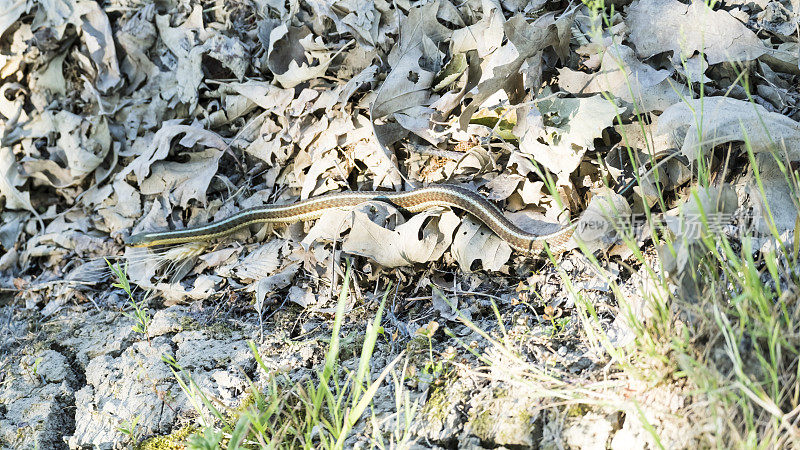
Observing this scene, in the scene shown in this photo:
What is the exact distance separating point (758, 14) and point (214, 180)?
4.03 metres

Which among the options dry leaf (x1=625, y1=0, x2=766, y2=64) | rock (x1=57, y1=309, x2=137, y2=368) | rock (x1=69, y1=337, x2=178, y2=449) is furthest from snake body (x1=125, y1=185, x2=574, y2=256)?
dry leaf (x1=625, y1=0, x2=766, y2=64)

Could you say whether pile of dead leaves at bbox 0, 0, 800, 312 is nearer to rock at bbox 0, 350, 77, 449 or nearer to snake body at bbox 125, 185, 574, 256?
snake body at bbox 125, 185, 574, 256

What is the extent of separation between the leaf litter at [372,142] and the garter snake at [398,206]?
0.09 m

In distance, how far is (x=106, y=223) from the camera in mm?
5180

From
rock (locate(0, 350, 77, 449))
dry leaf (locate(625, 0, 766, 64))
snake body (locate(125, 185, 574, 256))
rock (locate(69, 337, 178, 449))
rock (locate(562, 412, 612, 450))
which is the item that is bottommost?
rock (locate(0, 350, 77, 449))

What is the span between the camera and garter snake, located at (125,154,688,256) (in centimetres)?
359

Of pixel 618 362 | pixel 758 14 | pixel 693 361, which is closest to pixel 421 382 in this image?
pixel 618 362

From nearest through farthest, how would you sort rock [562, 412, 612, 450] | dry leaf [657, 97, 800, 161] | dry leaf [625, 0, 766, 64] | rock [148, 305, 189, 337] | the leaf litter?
rock [562, 412, 612, 450] → dry leaf [657, 97, 800, 161] → the leaf litter → dry leaf [625, 0, 766, 64] → rock [148, 305, 189, 337]

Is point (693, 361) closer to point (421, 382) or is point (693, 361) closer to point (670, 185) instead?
point (421, 382)

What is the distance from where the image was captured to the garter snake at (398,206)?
3586mm

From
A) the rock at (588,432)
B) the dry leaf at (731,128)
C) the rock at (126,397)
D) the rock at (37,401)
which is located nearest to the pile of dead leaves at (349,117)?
the dry leaf at (731,128)

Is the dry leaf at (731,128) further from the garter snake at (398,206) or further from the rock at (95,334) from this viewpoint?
the rock at (95,334)

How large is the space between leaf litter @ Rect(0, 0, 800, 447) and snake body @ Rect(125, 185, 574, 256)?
88 millimetres

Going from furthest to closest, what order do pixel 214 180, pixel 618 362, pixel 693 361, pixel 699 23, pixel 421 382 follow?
pixel 214 180 → pixel 699 23 → pixel 421 382 → pixel 618 362 → pixel 693 361
